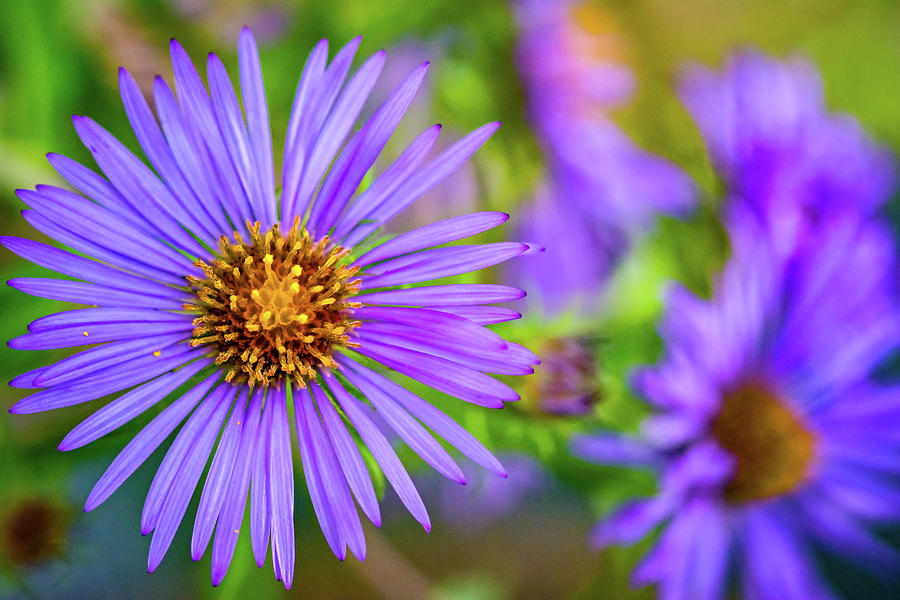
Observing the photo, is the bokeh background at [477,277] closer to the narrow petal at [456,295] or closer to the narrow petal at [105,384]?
the narrow petal at [105,384]

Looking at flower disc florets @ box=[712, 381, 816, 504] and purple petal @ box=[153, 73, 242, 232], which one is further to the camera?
flower disc florets @ box=[712, 381, 816, 504]

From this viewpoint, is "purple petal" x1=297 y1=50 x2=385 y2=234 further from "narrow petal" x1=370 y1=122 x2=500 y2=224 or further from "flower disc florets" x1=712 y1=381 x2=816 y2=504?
"flower disc florets" x1=712 y1=381 x2=816 y2=504

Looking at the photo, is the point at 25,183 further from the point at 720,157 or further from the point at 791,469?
the point at 791,469

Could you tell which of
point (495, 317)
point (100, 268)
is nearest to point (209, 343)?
point (100, 268)

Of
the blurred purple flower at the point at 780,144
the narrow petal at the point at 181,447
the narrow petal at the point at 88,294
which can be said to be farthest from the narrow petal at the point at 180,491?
the blurred purple flower at the point at 780,144

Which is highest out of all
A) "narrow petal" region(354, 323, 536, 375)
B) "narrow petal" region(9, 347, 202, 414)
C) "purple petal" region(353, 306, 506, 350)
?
"purple petal" region(353, 306, 506, 350)

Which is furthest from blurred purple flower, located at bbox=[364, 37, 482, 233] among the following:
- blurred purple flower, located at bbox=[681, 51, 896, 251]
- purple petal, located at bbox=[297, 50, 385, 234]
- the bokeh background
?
purple petal, located at bbox=[297, 50, 385, 234]
